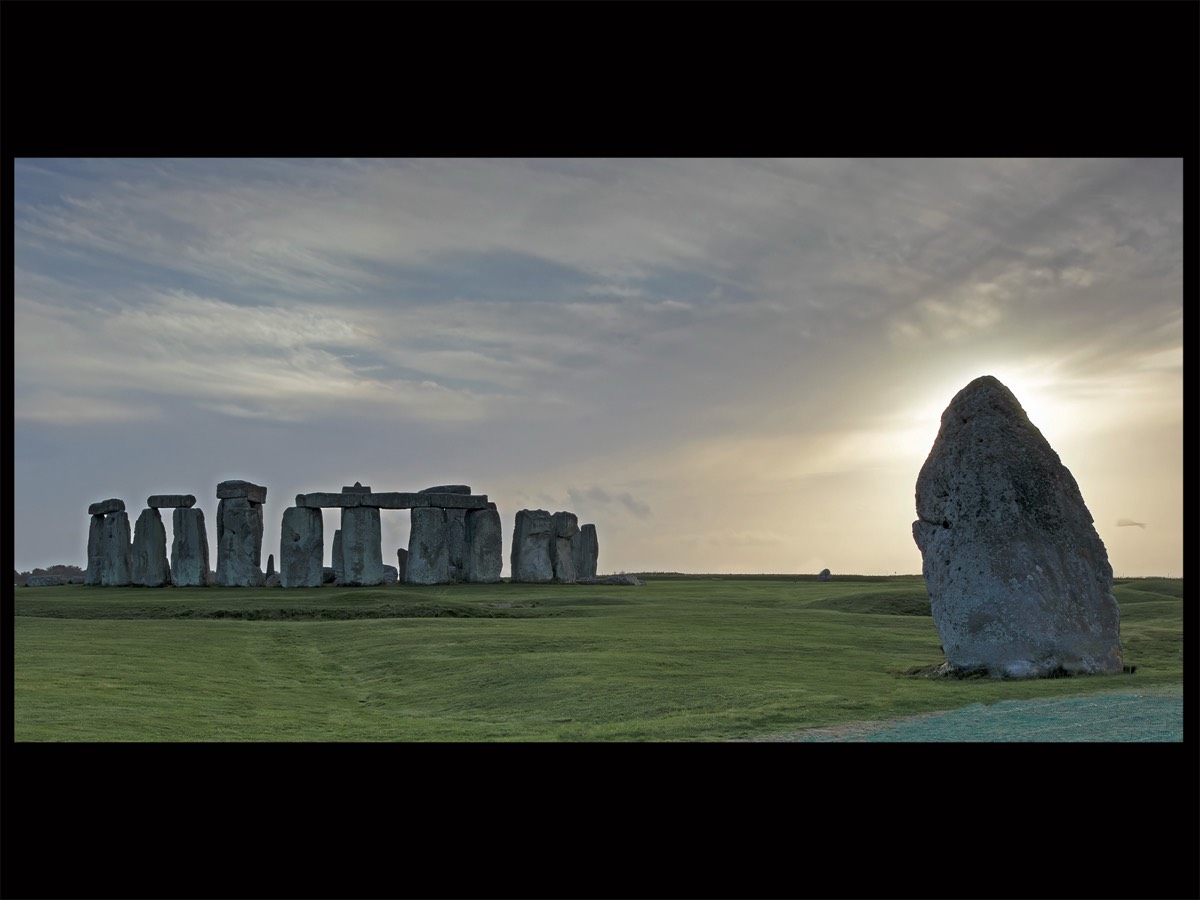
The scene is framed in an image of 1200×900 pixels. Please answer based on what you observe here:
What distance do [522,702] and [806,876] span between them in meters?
6.26

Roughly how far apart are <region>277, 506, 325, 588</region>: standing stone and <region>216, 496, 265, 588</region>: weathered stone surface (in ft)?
3.24

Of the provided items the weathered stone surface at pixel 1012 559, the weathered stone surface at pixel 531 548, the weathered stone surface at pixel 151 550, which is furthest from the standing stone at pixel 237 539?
the weathered stone surface at pixel 1012 559

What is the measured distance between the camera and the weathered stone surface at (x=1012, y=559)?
13.3 meters

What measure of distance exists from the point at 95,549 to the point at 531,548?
1424 cm

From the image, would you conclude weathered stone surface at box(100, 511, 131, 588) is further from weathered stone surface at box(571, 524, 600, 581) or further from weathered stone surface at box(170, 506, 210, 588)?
weathered stone surface at box(571, 524, 600, 581)

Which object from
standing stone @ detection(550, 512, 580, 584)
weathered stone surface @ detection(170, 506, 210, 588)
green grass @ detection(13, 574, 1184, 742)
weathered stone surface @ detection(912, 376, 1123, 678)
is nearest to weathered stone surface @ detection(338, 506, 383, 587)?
weathered stone surface @ detection(170, 506, 210, 588)

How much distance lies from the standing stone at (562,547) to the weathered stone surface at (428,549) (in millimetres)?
4398

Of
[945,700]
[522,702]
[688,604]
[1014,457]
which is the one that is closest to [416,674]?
[522,702]

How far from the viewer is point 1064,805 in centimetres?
678

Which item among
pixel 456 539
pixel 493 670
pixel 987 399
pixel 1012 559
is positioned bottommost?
pixel 493 670

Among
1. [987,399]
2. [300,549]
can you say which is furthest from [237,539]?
[987,399]

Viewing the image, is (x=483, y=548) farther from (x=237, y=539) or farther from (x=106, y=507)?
(x=106, y=507)

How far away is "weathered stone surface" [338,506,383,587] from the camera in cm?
3641

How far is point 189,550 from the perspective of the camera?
119ft
